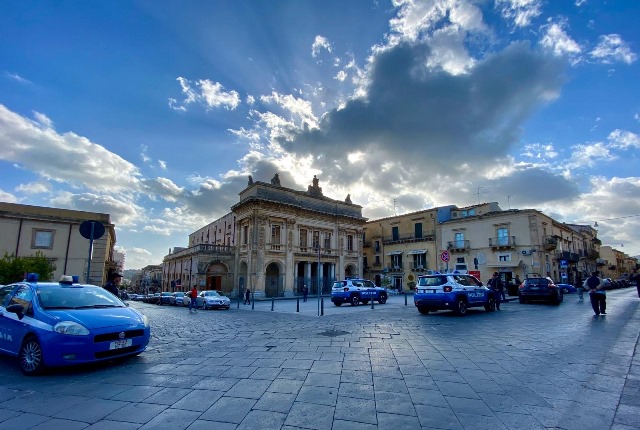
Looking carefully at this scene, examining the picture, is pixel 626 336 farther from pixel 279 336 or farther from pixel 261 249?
pixel 261 249

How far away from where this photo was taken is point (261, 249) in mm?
34094

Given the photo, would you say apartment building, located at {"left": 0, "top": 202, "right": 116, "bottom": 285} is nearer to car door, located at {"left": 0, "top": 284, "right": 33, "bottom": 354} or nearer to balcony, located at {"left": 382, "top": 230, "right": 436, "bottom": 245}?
car door, located at {"left": 0, "top": 284, "right": 33, "bottom": 354}

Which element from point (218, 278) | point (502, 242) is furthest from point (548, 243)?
point (218, 278)

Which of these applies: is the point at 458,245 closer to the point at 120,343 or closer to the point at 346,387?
the point at 346,387

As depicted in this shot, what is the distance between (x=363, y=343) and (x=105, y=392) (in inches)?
190

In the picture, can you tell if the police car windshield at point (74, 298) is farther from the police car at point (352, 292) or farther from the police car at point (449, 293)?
the police car at point (352, 292)

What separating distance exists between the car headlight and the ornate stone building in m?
27.7

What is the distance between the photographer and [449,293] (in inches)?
504

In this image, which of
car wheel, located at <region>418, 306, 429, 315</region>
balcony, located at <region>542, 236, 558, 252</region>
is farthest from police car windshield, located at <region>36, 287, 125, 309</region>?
balcony, located at <region>542, 236, 558, 252</region>

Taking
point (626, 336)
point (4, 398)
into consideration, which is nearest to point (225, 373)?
point (4, 398)

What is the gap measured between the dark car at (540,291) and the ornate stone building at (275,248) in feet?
58.8

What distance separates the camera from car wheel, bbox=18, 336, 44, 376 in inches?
206

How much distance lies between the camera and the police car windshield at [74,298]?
588cm

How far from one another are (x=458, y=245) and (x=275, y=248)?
20.9 m
